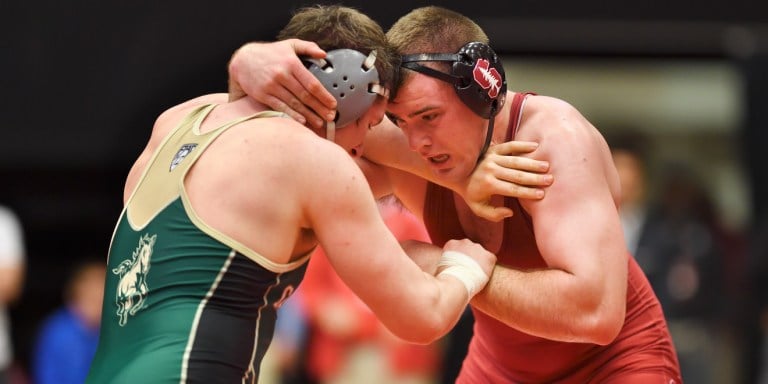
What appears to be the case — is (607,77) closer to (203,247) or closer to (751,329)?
(751,329)

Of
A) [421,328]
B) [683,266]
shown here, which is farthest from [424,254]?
[683,266]

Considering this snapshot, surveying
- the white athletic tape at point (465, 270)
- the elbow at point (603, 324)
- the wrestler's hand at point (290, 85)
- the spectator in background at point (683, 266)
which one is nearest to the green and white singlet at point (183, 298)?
the wrestler's hand at point (290, 85)

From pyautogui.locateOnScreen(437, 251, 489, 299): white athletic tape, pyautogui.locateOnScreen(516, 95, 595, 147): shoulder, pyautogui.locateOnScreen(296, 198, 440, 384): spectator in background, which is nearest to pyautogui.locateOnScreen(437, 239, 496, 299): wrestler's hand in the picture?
pyautogui.locateOnScreen(437, 251, 489, 299): white athletic tape

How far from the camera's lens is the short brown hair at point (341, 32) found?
384cm

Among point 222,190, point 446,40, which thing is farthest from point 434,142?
point 222,190

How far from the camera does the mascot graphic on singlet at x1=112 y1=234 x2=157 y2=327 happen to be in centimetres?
359

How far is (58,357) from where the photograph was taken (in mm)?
8555

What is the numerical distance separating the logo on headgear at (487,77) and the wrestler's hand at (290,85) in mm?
653

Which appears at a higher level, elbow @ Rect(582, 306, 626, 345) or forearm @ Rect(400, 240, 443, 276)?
forearm @ Rect(400, 240, 443, 276)

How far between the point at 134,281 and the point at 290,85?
740mm

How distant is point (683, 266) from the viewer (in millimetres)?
8648

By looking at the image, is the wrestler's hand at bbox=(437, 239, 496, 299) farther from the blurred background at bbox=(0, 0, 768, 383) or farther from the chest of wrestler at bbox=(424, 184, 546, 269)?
the blurred background at bbox=(0, 0, 768, 383)

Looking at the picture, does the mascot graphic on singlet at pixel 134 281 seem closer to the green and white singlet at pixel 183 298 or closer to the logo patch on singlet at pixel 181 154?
the green and white singlet at pixel 183 298

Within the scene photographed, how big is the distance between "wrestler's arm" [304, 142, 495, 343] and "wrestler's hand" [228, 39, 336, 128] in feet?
0.84
